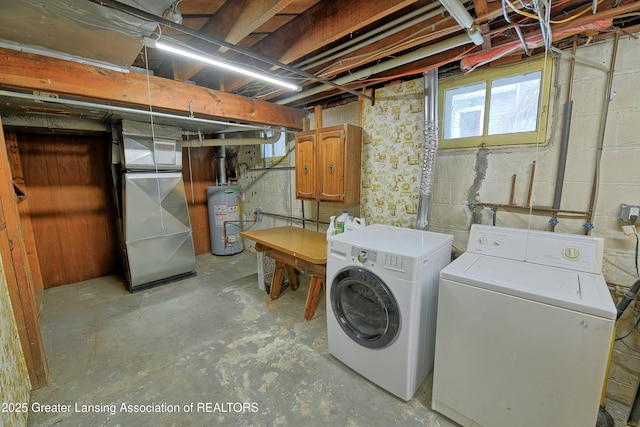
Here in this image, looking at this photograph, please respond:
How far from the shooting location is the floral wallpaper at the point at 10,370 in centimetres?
128

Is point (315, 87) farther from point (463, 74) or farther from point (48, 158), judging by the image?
point (48, 158)

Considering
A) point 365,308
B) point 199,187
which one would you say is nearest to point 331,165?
point 365,308

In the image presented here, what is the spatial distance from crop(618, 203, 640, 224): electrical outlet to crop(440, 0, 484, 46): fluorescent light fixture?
1.36 m

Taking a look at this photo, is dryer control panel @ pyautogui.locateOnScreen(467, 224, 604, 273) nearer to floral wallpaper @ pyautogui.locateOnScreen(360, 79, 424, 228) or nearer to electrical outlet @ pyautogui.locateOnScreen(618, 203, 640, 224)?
electrical outlet @ pyautogui.locateOnScreen(618, 203, 640, 224)

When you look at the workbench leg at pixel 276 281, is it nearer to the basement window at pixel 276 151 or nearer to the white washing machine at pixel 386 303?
the white washing machine at pixel 386 303

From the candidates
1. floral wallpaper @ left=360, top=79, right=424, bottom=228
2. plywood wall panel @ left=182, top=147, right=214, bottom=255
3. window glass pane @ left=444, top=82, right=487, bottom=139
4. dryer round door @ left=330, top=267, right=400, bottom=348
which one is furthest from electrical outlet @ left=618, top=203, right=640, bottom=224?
plywood wall panel @ left=182, top=147, right=214, bottom=255

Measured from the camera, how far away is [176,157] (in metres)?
3.37

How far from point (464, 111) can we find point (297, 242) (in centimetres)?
199

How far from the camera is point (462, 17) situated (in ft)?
4.06

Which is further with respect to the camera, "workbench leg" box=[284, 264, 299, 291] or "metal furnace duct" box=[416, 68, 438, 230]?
"workbench leg" box=[284, 264, 299, 291]

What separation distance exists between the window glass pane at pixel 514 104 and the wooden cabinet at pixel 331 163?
121 centimetres

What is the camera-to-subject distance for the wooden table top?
238 cm

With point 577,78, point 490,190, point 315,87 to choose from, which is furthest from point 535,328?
point 315,87

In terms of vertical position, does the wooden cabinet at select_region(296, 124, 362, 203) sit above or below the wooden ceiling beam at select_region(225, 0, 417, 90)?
below
